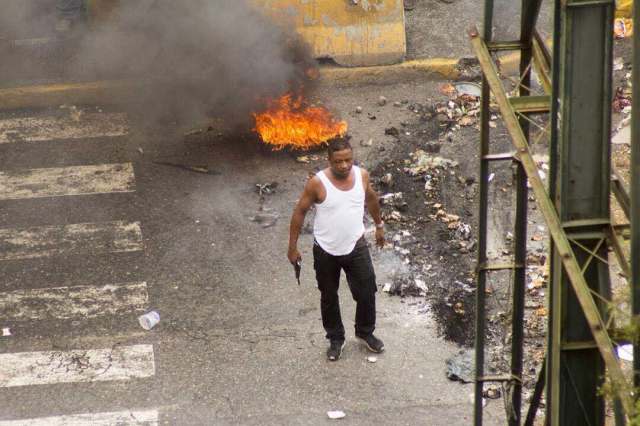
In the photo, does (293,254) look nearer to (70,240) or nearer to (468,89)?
(70,240)

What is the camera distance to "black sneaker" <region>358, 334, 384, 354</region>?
8.45 meters

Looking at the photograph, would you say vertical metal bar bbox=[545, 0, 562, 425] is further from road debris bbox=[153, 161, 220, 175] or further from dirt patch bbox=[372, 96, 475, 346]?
road debris bbox=[153, 161, 220, 175]

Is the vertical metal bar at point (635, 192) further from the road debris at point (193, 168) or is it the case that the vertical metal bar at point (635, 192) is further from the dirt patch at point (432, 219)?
the road debris at point (193, 168)

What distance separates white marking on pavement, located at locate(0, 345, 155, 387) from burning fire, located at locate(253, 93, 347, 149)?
370 cm

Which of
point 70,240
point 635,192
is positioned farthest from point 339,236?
point 635,192

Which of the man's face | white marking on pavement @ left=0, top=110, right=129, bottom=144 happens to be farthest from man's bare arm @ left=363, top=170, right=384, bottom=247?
white marking on pavement @ left=0, top=110, right=129, bottom=144

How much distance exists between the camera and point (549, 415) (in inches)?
231

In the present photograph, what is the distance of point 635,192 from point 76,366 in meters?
5.05

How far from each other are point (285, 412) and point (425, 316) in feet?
5.34

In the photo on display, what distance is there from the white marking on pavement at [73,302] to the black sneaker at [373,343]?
1.97 m

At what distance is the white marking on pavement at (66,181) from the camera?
11188 mm

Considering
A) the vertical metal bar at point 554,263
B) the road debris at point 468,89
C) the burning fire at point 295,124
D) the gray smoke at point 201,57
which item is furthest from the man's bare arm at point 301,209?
the road debris at point 468,89

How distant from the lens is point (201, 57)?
41.8ft

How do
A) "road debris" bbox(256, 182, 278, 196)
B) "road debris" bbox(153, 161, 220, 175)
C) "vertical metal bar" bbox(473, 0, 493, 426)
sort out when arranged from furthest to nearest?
"road debris" bbox(153, 161, 220, 175)
"road debris" bbox(256, 182, 278, 196)
"vertical metal bar" bbox(473, 0, 493, 426)
